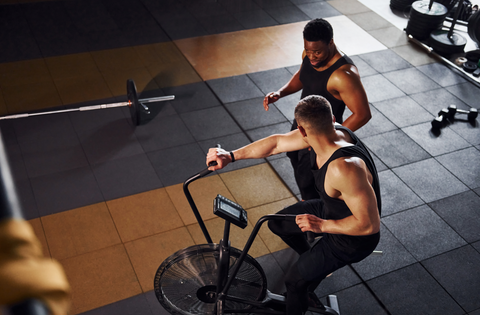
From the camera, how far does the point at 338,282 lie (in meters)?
3.68

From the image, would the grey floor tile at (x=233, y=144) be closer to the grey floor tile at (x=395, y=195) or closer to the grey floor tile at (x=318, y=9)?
the grey floor tile at (x=395, y=195)

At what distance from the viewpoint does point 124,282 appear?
357cm

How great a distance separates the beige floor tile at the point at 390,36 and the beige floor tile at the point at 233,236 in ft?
15.1

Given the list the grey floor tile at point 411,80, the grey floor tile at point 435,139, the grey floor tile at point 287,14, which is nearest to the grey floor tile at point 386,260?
the grey floor tile at point 435,139

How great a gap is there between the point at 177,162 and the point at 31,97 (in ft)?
7.00

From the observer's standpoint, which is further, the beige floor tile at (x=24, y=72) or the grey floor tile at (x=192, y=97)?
the beige floor tile at (x=24, y=72)

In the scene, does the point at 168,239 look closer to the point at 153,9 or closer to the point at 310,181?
the point at 310,181

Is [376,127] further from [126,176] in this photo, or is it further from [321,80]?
[126,176]

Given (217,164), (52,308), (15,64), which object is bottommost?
(15,64)

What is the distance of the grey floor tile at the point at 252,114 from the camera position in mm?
5445

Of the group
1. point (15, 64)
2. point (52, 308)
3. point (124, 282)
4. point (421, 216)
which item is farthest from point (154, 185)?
point (52, 308)

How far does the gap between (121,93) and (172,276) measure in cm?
332

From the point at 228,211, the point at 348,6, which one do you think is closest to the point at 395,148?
the point at 228,211

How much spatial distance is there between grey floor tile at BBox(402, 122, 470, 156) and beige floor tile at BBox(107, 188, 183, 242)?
3039 millimetres
